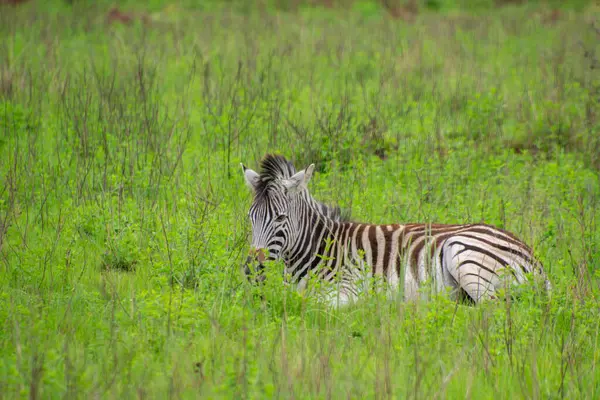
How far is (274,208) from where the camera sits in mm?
6062

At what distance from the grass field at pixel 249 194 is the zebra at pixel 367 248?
346 millimetres

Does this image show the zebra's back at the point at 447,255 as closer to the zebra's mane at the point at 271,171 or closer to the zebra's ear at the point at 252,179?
the zebra's mane at the point at 271,171

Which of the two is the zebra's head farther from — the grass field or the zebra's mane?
the grass field

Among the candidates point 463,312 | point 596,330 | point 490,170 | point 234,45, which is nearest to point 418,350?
point 463,312

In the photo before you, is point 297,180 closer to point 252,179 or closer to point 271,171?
point 271,171

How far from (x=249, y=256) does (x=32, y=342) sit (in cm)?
200

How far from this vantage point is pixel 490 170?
29.6ft

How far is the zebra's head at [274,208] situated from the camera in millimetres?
5938

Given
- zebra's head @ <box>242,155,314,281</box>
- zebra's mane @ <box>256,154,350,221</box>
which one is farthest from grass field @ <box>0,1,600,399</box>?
zebra's mane @ <box>256,154,350,221</box>

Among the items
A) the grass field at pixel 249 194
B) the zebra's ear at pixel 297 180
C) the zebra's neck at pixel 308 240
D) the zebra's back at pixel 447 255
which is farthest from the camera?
the zebra's neck at pixel 308 240

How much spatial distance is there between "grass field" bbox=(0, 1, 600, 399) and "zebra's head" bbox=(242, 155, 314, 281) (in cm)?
33

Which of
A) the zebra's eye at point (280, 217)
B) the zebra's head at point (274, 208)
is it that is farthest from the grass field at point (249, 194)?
the zebra's eye at point (280, 217)

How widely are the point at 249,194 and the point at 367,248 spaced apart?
1987mm

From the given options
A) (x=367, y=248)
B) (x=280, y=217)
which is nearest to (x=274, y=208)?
(x=280, y=217)
